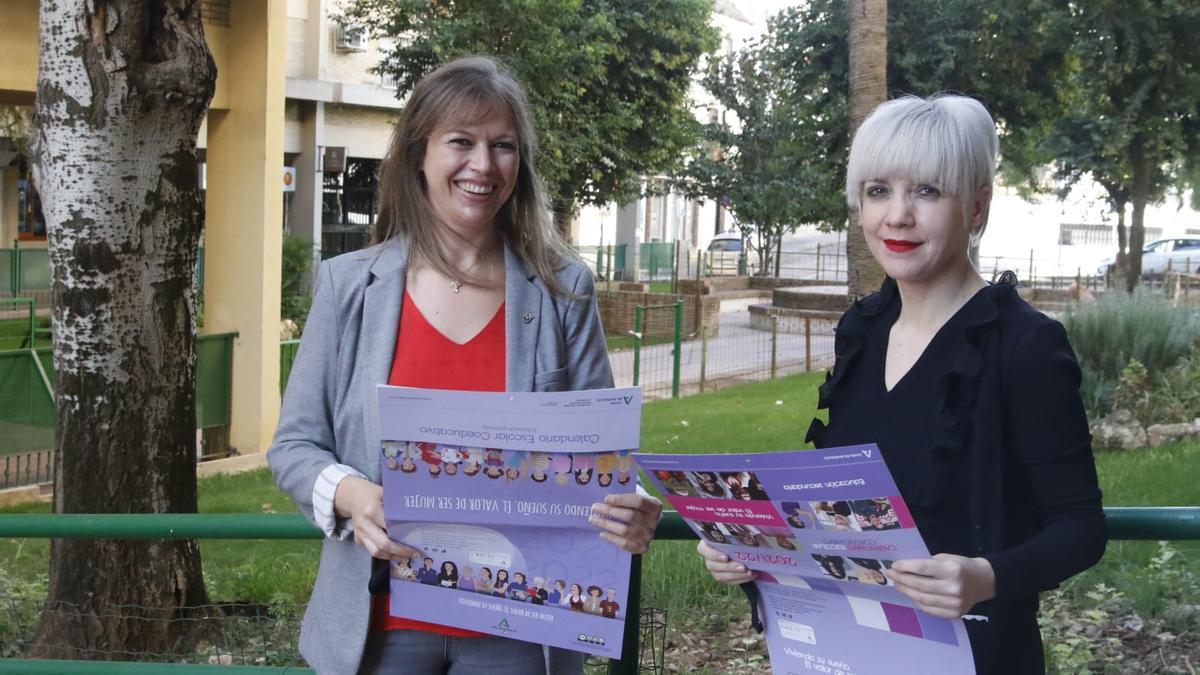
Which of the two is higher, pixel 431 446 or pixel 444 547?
pixel 431 446

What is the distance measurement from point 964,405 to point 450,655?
1.08 metres

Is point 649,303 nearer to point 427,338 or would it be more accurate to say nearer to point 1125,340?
point 1125,340

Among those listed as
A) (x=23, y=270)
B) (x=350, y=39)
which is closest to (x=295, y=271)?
(x=23, y=270)

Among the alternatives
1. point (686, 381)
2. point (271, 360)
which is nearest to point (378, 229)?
point (271, 360)

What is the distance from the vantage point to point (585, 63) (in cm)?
2688

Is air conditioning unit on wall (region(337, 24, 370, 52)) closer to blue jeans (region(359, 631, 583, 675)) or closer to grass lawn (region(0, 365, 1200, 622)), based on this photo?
grass lawn (region(0, 365, 1200, 622))

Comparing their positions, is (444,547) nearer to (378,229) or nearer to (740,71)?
(378,229)

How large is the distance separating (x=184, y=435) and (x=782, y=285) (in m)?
32.1

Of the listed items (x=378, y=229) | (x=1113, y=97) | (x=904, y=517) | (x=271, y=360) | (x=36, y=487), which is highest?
(x=1113, y=97)

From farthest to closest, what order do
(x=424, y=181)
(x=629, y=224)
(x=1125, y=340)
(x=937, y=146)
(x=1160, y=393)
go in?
(x=629, y=224) < (x=1125, y=340) < (x=1160, y=393) < (x=424, y=181) < (x=937, y=146)

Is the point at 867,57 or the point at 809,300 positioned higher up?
the point at 867,57

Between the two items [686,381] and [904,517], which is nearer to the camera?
[904,517]

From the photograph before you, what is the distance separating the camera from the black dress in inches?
80.0

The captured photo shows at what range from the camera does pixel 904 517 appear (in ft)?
6.33
